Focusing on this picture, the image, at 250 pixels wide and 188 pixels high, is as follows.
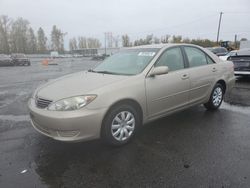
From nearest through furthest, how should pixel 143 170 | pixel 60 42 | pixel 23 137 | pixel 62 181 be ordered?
1. pixel 62 181
2. pixel 143 170
3. pixel 23 137
4. pixel 60 42

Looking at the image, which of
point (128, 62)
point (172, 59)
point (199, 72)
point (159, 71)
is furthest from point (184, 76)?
point (128, 62)

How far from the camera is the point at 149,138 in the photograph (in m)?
3.92

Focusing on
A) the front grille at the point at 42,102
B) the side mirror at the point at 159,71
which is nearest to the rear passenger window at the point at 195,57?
the side mirror at the point at 159,71

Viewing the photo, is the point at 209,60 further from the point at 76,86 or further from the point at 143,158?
the point at 76,86

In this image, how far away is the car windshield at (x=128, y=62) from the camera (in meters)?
4.03

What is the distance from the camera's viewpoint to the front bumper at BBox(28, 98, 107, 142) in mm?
3084

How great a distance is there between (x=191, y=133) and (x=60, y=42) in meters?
101

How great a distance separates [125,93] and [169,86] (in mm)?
1006

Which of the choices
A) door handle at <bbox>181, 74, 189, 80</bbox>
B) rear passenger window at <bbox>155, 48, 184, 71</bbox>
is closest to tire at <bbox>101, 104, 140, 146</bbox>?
rear passenger window at <bbox>155, 48, 184, 71</bbox>

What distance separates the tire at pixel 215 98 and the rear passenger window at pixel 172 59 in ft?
4.33

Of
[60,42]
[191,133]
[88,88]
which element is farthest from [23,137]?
[60,42]

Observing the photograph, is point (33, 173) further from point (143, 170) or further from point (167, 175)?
point (167, 175)

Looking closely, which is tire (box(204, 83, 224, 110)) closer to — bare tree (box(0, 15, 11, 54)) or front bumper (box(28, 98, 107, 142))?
front bumper (box(28, 98, 107, 142))

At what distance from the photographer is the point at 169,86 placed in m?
4.07
